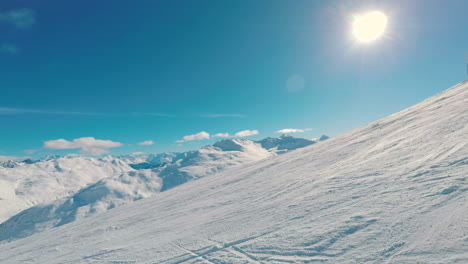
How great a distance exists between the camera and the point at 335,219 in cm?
895

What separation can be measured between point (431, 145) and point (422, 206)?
7064mm

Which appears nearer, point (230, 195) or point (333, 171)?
point (333, 171)

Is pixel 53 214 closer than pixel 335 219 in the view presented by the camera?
No

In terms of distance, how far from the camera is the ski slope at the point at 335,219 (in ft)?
22.7

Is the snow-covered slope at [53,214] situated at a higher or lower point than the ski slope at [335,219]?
higher

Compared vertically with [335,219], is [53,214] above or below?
above

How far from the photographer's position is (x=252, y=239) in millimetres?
9477

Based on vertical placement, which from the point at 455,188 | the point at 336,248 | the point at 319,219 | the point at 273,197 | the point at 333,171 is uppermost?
the point at 333,171

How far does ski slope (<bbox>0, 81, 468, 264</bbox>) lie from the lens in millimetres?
6914

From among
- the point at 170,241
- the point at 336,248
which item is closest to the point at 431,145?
the point at 336,248

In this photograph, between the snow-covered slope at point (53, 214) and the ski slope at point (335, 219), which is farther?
the snow-covered slope at point (53, 214)

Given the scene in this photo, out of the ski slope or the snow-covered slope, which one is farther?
the snow-covered slope

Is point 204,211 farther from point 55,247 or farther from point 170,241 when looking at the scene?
point 55,247

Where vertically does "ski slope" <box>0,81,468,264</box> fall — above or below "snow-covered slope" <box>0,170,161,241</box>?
below
